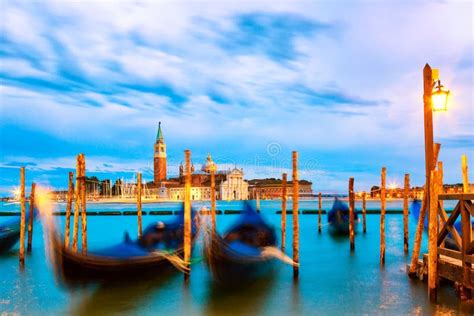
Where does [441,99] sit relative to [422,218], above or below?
above

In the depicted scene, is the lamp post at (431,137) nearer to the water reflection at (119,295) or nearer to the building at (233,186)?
the water reflection at (119,295)

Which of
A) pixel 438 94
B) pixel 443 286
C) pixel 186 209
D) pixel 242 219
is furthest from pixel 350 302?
pixel 242 219

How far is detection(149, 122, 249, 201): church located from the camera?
66000 mm

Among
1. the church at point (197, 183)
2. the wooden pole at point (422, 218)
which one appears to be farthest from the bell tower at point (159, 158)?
the wooden pole at point (422, 218)

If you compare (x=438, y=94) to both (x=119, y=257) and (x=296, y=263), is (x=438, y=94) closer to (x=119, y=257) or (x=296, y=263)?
(x=296, y=263)

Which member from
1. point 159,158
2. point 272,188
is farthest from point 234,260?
point 272,188

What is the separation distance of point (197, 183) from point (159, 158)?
8094 millimetres

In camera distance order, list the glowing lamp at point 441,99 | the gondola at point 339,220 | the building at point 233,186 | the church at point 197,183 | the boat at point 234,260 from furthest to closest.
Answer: the building at point 233,186 < the church at point 197,183 < the gondola at point 339,220 < the boat at point 234,260 < the glowing lamp at point 441,99

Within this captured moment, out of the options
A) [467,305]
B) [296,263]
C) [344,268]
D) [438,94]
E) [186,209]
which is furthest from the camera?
[344,268]

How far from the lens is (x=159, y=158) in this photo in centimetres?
6994

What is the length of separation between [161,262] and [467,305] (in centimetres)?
389

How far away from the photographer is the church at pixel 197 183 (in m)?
66.0

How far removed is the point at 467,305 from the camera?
16.8ft

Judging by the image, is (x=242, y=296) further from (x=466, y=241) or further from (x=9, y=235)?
(x=9, y=235)
